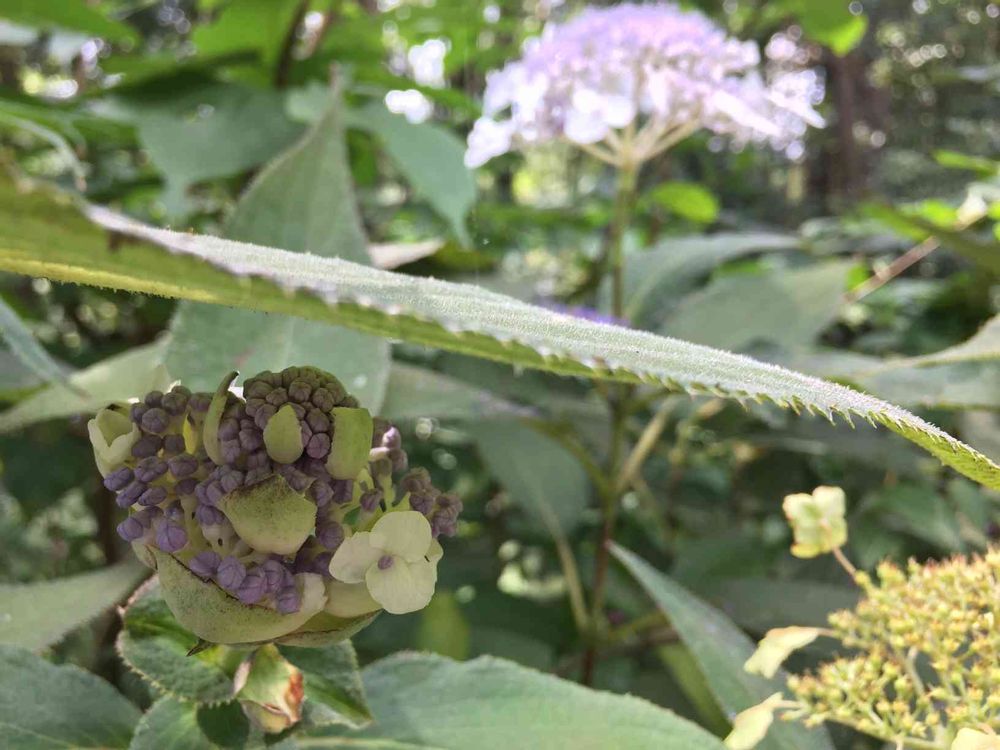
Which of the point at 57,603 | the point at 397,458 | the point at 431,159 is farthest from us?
Result: the point at 431,159

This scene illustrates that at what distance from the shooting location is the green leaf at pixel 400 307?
0.14 metres

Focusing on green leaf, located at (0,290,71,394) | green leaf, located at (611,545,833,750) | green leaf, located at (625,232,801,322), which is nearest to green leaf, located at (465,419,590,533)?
green leaf, located at (625,232,801,322)

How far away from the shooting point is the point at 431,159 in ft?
2.25

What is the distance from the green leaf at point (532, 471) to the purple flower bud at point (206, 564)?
1.46ft

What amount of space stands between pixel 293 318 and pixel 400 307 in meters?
0.24

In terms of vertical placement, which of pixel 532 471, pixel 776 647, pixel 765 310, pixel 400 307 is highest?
pixel 400 307

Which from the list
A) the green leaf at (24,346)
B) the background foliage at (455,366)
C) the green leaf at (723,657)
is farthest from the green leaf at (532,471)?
the green leaf at (24,346)

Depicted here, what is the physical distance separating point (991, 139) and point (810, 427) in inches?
40.7

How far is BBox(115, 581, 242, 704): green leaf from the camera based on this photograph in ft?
0.90

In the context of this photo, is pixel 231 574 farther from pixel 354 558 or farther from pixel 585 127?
pixel 585 127

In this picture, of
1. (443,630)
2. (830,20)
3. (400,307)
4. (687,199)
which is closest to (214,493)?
(400,307)

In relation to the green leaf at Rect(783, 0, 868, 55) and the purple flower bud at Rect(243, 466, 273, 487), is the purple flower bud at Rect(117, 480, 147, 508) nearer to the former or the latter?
the purple flower bud at Rect(243, 466, 273, 487)

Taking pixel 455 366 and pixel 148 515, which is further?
pixel 455 366

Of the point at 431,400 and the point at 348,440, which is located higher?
the point at 348,440
